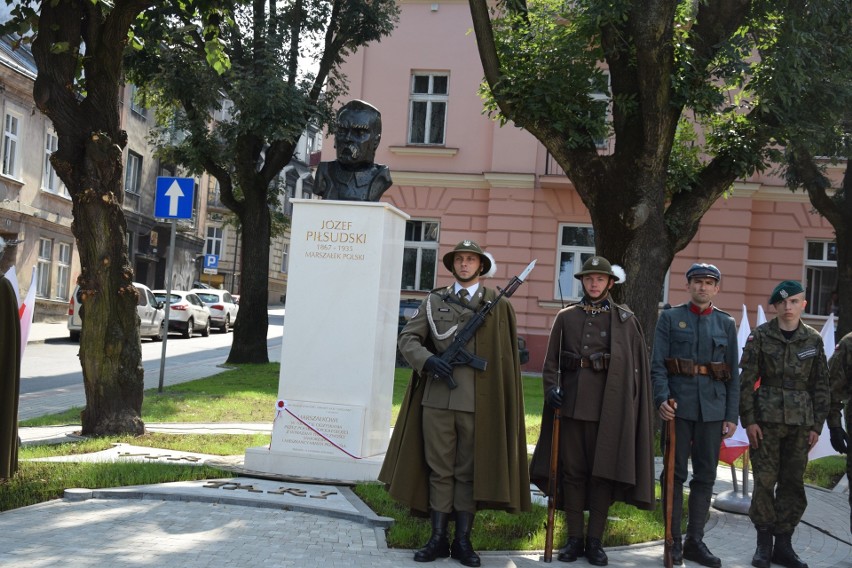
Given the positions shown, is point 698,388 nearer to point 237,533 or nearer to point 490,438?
point 490,438

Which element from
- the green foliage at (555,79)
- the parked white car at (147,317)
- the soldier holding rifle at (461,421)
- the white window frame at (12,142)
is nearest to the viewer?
the soldier holding rifle at (461,421)

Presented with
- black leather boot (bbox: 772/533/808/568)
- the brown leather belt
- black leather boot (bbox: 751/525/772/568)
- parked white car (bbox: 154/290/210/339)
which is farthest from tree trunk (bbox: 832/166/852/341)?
parked white car (bbox: 154/290/210/339)

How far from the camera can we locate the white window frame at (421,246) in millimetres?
24891

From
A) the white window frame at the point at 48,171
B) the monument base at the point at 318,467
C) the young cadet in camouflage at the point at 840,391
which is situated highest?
the white window frame at the point at 48,171

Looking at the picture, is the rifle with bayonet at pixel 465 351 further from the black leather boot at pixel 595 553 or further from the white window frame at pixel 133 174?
the white window frame at pixel 133 174

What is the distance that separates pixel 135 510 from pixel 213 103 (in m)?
14.3

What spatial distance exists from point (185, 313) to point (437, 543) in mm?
25719

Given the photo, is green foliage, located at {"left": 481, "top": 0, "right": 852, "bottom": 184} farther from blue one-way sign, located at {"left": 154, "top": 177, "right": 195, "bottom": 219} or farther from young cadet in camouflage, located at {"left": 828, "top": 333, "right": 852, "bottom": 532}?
blue one-way sign, located at {"left": 154, "top": 177, "right": 195, "bottom": 219}

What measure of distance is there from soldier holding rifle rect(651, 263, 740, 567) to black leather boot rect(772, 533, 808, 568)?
1.52 ft

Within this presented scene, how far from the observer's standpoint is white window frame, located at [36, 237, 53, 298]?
32094mm

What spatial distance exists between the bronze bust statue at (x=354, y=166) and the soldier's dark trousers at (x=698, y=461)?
334cm

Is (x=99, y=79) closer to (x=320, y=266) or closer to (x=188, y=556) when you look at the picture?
(x=320, y=266)

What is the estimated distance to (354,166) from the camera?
8.67 m

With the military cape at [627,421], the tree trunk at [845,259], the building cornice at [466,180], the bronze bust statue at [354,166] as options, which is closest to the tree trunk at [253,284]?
the building cornice at [466,180]
